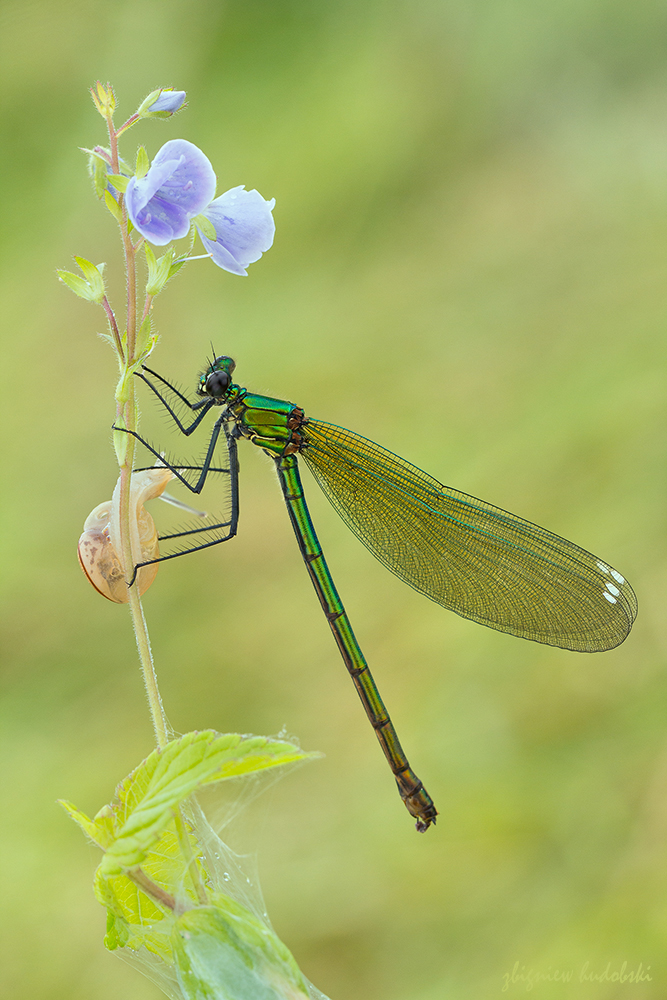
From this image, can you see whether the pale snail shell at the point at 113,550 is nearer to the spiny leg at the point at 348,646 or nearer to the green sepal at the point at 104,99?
the green sepal at the point at 104,99

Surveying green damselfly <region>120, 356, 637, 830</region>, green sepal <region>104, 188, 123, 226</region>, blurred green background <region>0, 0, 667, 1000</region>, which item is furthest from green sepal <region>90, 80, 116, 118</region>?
blurred green background <region>0, 0, 667, 1000</region>

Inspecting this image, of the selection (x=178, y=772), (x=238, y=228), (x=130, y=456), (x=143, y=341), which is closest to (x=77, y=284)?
(x=143, y=341)

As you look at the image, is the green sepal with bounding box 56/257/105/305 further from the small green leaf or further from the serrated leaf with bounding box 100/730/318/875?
the serrated leaf with bounding box 100/730/318/875

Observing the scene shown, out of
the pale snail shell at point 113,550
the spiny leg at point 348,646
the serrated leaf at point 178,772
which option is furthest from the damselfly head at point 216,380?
the serrated leaf at point 178,772

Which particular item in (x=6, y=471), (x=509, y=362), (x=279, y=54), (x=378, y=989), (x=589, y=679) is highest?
(x=279, y=54)

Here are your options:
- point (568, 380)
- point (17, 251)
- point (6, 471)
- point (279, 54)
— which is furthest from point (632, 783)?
point (279, 54)

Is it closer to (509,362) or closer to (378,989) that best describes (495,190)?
(509,362)
